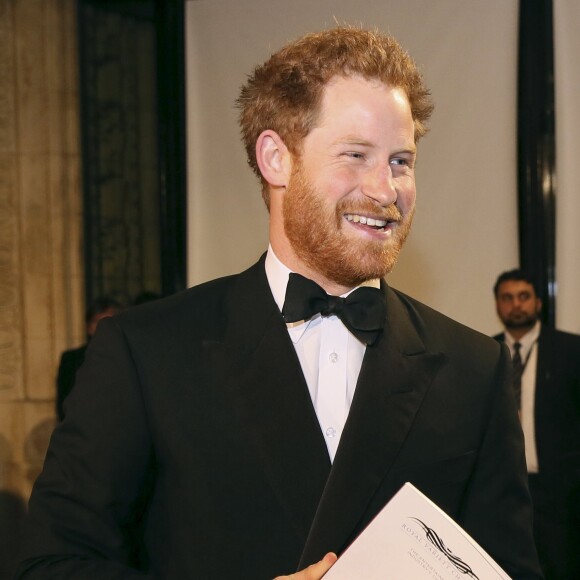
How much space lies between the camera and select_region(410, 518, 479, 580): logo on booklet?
1456 mm

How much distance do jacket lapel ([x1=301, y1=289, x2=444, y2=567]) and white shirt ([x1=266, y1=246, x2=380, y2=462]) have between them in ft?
0.15

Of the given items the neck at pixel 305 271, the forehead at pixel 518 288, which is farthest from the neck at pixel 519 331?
the neck at pixel 305 271

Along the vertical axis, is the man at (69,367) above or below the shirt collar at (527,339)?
below

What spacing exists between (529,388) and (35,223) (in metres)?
3.13

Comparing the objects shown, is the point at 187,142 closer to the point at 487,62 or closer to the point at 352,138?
the point at 487,62

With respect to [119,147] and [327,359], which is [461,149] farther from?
[327,359]

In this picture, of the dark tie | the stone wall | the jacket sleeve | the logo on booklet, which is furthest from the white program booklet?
→ the stone wall

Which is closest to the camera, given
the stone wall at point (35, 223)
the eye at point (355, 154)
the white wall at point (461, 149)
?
the eye at point (355, 154)

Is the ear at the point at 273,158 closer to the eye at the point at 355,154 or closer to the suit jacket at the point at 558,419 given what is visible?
the eye at the point at 355,154

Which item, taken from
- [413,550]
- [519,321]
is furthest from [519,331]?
[413,550]

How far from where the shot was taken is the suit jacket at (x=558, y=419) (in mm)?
4598

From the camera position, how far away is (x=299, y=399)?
5.87ft

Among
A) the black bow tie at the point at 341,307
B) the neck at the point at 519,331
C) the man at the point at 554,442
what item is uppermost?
the black bow tie at the point at 341,307

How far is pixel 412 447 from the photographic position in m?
1.80
